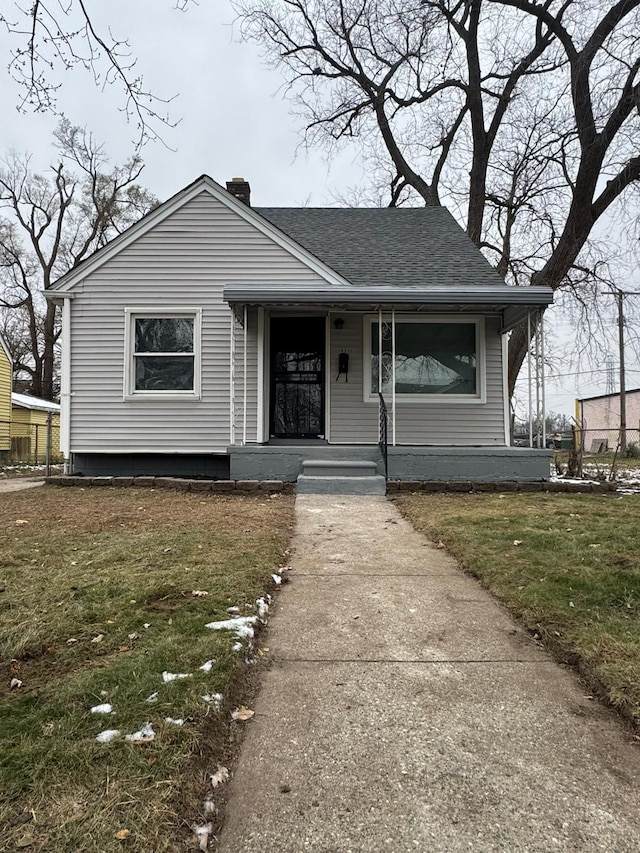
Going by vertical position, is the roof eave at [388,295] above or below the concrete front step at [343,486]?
above

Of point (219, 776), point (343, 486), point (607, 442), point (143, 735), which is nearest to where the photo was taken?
point (219, 776)

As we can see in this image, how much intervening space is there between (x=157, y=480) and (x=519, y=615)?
620cm

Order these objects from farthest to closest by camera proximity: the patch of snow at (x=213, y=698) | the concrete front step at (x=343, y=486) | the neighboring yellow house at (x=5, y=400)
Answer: the neighboring yellow house at (x=5, y=400), the concrete front step at (x=343, y=486), the patch of snow at (x=213, y=698)

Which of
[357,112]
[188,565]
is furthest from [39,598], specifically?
[357,112]

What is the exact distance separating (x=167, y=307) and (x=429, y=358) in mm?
4558

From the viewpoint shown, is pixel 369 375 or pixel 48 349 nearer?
pixel 369 375

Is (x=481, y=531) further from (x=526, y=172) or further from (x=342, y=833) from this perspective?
(x=526, y=172)

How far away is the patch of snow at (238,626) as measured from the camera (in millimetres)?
2521

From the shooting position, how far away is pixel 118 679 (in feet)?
6.70

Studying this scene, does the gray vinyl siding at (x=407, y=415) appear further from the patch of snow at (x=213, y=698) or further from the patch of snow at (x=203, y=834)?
the patch of snow at (x=203, y=834)

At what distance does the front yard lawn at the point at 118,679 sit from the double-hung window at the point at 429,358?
5044mm

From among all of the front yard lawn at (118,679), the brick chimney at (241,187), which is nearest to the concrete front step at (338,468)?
the front yard lawn at (118,679)

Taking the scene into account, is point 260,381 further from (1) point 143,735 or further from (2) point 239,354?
(1) point 143,735

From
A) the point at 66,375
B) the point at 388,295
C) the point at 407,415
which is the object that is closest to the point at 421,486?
the point at 407,415
